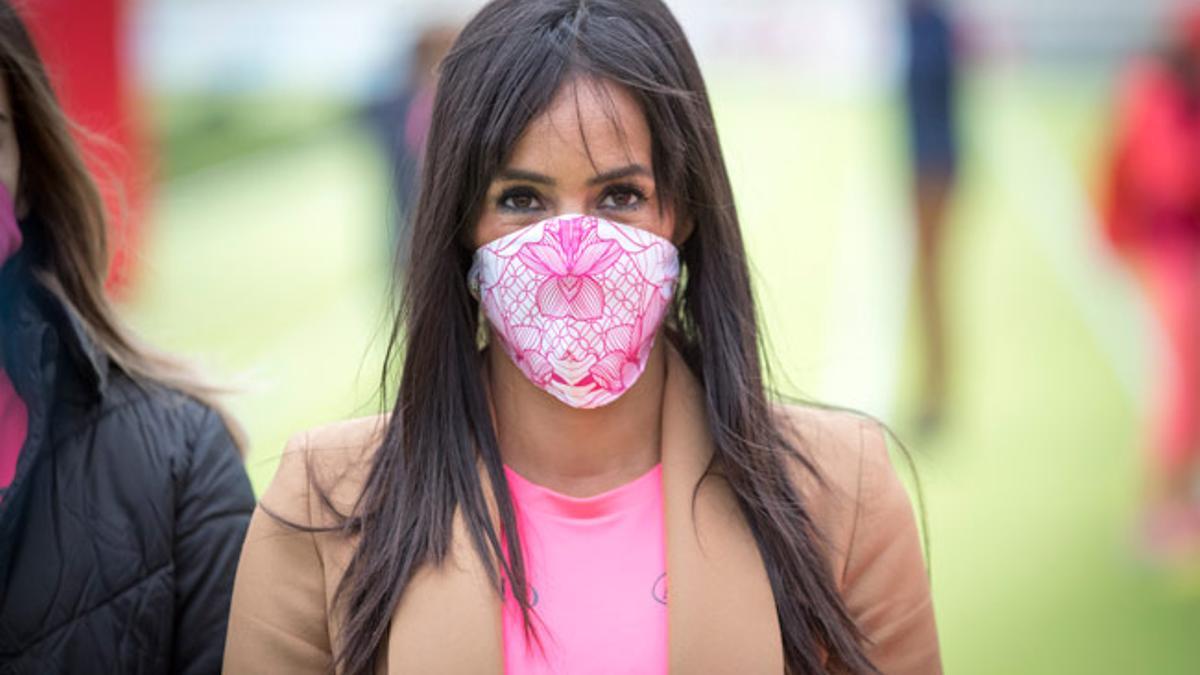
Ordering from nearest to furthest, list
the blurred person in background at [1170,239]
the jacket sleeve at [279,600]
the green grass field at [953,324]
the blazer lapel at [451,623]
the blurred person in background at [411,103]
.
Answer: the blazer lapel at [451,623]
the jacket sleeve at [279,600]
the green grass field at [953,324]
the blurred person in background at [1170,239]
the blurred person in background at [411,103]

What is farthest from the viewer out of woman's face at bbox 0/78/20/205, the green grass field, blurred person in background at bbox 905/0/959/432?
blurred person in background at bbox 905/0/959/432

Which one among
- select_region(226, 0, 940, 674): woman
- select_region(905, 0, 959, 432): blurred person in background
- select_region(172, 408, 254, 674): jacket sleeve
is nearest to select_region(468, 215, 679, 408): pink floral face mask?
select_region(226, 0, 940, 674): woman

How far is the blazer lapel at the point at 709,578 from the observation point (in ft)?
8.49

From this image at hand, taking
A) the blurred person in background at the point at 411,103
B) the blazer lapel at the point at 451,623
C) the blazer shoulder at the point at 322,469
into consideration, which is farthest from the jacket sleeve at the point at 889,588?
the blurred person in background at the point at 411,103

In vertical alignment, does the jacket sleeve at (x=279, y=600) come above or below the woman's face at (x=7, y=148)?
below

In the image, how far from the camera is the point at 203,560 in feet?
9.35

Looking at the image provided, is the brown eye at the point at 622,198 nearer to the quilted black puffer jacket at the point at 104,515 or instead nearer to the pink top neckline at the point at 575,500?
the pink top neckline at the point at 575,500

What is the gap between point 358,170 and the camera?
73.5ft

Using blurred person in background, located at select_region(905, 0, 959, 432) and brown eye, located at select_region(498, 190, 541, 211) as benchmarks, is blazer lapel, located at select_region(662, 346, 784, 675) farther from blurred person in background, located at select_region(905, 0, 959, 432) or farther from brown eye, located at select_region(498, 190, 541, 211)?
blurred person in background, located at select_region(905, 0, 959, 432)

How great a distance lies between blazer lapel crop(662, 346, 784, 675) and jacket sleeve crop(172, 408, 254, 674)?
77 centimetres

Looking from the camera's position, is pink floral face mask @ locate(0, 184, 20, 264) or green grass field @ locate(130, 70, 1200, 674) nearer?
Result: pink floral face mask @ locate(0, 184, 20, 264)

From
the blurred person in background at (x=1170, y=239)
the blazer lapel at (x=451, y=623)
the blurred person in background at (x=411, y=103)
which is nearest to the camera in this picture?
the blazer lapel at (x=451, y=623)

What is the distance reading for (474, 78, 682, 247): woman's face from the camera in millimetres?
2635

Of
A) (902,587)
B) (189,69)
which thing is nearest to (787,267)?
(189,69)
